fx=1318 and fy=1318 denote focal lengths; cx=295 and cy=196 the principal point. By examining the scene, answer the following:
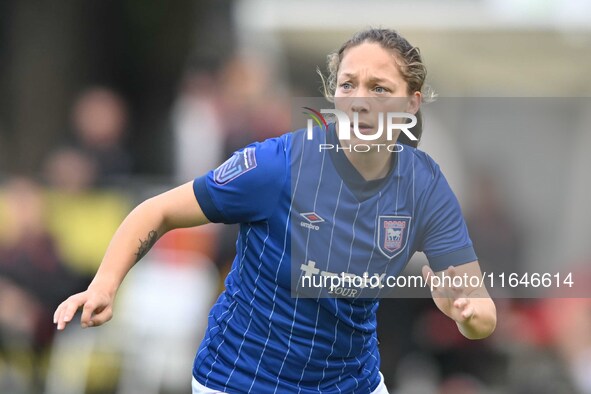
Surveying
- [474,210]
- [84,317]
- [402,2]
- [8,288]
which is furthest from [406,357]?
[84,317]

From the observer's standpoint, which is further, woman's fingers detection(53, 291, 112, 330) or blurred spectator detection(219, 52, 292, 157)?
blurred spectator detection(219, 52, 292, 157)

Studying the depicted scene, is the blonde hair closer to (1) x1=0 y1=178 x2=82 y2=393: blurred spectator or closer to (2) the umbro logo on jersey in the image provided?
(2) the umbro logo on jersey

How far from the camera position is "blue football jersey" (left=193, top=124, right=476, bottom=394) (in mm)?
4605

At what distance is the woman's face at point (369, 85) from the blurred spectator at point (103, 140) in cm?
492

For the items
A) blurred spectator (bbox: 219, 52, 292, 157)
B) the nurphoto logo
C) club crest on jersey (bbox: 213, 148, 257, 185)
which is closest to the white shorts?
club crest on jersey (bbox: 213, 148, 257, 185)

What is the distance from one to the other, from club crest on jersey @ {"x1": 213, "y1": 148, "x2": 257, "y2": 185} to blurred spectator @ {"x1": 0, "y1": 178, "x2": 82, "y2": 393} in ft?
14.8

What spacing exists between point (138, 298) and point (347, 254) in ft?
15.1

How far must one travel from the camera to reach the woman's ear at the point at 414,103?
4719 mm

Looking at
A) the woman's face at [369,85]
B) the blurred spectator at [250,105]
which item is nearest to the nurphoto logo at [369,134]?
the woman's face at [369,85]

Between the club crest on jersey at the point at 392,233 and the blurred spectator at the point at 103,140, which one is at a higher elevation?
the club crest on jersey at the point at 392,233

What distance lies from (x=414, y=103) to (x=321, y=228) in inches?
22.4

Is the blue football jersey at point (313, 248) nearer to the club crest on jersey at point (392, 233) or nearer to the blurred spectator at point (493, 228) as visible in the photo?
the club crest on jersey at point (392, 233)

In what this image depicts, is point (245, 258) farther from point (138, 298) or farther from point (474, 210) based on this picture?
point (138, 298)

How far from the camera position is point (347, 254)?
4680 mm
